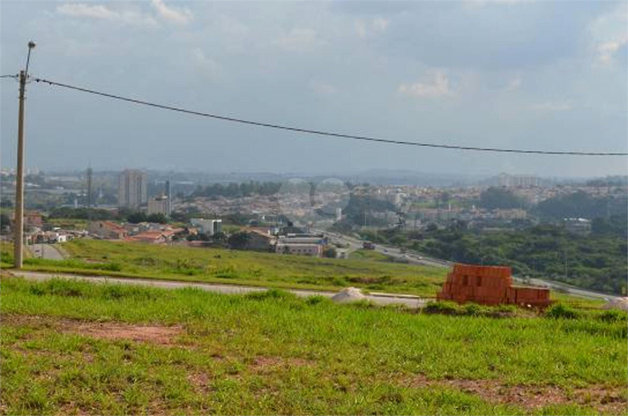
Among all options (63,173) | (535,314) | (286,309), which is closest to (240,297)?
(286,309)

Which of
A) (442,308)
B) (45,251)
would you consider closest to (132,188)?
(45,251)

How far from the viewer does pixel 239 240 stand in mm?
33188

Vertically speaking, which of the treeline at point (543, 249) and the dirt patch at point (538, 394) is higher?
the dirt patch at point (538, 394)

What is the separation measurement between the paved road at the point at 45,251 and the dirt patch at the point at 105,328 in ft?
42.7

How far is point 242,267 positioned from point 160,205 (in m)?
21.4

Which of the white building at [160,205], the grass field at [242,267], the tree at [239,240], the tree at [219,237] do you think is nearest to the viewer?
the grass field at [242,267]

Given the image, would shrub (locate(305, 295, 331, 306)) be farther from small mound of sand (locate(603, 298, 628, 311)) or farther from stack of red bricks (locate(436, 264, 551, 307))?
small mound of sand (locate(603, 298, 628, 311))

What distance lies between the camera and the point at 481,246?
31.7 m

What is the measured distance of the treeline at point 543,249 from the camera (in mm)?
28016

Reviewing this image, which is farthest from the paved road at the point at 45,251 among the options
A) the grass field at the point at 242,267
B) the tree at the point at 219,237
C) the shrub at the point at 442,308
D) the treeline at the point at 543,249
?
the treeline at the point at 543,249

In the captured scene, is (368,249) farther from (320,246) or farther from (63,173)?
(63,173)

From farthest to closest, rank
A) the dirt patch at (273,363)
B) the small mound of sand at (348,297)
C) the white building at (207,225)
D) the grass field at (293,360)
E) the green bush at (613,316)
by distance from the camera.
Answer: the white building at (207,225), the small mound of sand at (348,297), the green bush at (613,316), the dirt patch at (273,363), the grass field at (293,360)

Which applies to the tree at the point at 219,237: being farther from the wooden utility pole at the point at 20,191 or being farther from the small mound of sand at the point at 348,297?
the small mound of sand at the point at 348,297

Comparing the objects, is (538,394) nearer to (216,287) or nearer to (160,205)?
(216,287)
